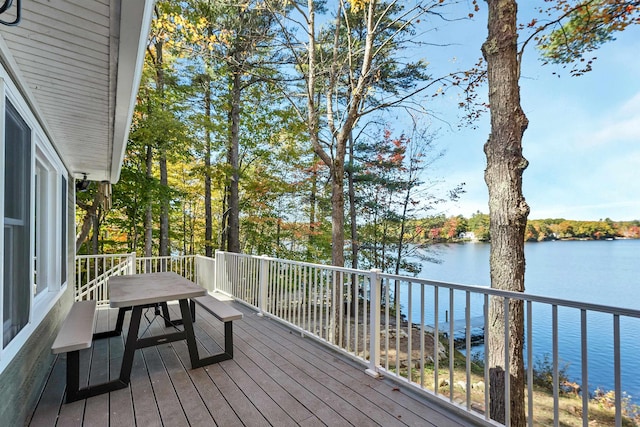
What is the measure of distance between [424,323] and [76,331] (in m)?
2.89

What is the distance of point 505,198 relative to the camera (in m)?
3.41

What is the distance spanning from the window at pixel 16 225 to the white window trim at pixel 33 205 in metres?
0.06

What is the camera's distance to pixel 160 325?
4.27m

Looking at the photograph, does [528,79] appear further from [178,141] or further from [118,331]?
[178,141]

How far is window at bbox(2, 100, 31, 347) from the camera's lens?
5.83 feet

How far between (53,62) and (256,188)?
857 cm

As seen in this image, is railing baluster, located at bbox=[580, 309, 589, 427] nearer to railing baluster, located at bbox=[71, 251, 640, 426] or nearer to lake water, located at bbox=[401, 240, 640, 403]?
railing baluster, located at bbox=[71, 251, 640, 426]

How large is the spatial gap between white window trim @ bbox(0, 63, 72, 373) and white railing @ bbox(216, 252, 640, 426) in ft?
7.65

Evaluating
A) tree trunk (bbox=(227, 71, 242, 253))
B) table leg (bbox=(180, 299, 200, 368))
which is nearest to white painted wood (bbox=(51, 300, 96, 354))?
table leg (bbox=(180, 299, 200, 368))

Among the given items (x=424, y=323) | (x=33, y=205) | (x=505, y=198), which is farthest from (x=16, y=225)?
(x=505, y=198)

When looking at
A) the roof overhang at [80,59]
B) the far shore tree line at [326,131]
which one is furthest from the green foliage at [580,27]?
the roof overhang at [80,59]

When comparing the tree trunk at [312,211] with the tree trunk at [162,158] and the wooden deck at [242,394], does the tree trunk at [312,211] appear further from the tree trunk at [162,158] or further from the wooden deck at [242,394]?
the wooden deck at [242,394]

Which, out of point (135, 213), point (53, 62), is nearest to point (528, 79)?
point (53, 62)

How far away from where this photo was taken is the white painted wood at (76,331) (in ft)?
7.34
